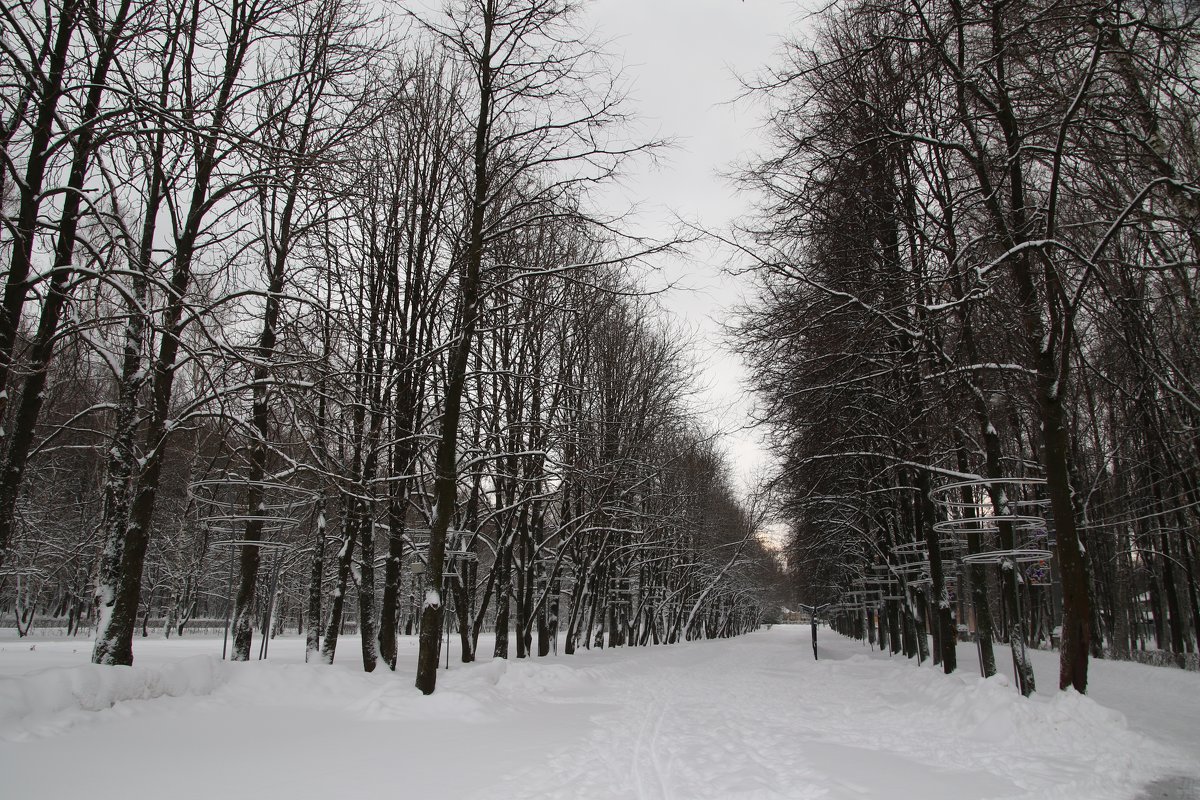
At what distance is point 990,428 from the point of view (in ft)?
38.7

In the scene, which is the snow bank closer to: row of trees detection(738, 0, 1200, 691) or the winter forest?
the winter forest

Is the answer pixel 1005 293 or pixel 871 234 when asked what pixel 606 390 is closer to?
pixel 871 234

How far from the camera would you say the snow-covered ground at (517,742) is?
18.9 ft

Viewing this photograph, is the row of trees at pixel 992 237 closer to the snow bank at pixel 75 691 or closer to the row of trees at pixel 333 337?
the row of trees at pixel 333 337

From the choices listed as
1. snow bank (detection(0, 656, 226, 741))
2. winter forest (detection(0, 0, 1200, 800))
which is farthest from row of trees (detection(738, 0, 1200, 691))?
snow bank (detection(0, 656, 226, 741))

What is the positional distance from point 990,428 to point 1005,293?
7.97 ft

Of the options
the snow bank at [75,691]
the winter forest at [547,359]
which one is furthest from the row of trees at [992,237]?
the snow bank at [75,691]

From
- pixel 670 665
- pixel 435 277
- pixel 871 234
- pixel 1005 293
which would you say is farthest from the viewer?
pixel 670 665

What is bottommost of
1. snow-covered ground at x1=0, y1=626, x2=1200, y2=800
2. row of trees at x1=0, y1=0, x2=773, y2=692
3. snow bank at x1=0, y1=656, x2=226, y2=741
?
snow-covered ground at x1=0, y1=626, x2=1200, y2=800

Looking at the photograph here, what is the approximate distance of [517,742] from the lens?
795 centimetres

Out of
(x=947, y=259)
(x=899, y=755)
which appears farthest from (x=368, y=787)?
(x=947, y=259)

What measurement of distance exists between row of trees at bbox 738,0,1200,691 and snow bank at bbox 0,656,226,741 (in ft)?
32.4

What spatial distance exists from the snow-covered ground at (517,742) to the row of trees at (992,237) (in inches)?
73.2

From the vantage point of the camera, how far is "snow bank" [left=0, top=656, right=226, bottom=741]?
19.5 feet
